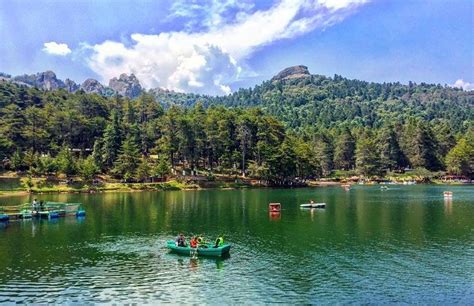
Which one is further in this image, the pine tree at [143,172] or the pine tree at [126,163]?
the pine tree at [143,172]

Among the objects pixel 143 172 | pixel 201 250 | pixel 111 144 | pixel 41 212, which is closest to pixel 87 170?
pixel 143 172

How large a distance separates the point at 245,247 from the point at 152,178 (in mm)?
103678

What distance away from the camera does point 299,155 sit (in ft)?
581

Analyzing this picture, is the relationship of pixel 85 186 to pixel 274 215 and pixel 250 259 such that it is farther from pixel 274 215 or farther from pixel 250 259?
pixel 250 259

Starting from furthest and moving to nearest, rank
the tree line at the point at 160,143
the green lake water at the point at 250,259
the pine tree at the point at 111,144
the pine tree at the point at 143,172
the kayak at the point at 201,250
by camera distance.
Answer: the pine tree at the point at 111,144 < the tree line at the point at 160,143 < the pine tree at the point at 143,172 < the kayak at the point at 201,250 < the green lake water at the point at 250,259

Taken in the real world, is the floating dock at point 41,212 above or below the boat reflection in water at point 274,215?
above

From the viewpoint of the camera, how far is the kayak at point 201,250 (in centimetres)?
5262

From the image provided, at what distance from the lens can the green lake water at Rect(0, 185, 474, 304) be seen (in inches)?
1523

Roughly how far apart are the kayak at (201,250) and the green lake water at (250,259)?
105 centimetres

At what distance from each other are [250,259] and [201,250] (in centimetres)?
595

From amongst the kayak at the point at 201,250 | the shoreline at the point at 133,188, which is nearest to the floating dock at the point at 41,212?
the shoreline at the point at 133,188

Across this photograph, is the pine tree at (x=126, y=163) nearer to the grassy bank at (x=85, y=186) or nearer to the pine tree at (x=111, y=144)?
the grassy bank at (x=85, y=186)

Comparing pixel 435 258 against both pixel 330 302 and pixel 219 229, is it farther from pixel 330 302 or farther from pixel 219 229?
pixel 219 229

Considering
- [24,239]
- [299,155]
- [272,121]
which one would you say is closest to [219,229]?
[24,239]
